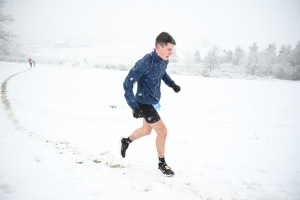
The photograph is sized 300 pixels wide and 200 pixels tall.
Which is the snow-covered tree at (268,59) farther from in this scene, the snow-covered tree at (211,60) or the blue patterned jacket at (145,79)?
the blue patterned jacket at (145,79)

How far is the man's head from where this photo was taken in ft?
9.61

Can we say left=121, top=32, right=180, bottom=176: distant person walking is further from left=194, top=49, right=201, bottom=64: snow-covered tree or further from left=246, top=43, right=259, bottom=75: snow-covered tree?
left=194, top=49, right=201, bottom=64: snow-covered tree

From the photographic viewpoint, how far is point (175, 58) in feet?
244

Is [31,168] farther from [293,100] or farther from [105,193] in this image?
[293,100]

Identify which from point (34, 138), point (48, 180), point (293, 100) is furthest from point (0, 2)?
point (293, 100)

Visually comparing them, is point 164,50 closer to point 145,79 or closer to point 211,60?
point 145,79

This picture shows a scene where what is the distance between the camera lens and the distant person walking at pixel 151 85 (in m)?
2.96

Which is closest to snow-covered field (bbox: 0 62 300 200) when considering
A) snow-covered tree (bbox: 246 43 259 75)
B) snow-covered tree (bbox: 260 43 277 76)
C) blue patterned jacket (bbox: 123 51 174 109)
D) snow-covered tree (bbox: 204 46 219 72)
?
blue patterned jacket (bbox: 123 51 174 109)

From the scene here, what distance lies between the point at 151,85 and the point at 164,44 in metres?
0.77

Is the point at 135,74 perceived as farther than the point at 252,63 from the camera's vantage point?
No

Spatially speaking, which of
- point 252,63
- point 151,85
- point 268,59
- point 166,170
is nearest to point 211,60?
point 252,63

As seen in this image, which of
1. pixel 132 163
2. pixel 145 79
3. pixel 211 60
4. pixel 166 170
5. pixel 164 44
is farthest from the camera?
pixel 211 60

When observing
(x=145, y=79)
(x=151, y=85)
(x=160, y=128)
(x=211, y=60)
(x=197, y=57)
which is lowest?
(x=160, y=128)

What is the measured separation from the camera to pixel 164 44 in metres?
2.93
